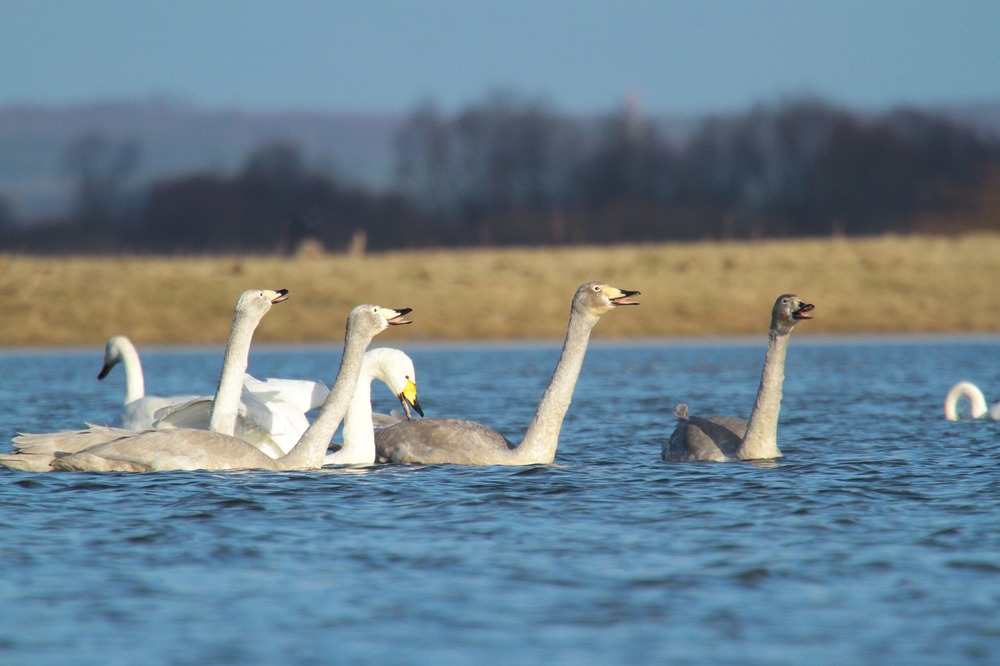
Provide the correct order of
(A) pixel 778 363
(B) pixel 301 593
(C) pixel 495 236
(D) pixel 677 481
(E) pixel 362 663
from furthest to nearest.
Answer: (C) pixel 495 236 < (A) pixel 778 363 < (D) pixel 677 481 < (B) pixel 301 593 < (E) pixel 362 663

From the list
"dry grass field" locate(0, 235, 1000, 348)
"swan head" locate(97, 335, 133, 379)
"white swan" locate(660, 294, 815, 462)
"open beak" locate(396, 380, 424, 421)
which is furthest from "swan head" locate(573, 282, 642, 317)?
"dry grass field" locate(0, 235, 1000, 348)

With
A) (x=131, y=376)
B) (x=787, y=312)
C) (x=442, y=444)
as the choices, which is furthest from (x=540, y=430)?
(x=131, y=376)

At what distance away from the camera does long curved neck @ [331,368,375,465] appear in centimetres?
1053

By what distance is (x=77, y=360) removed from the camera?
24.9 metres

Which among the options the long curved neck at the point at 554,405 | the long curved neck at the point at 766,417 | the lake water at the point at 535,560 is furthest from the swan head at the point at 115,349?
the long curved neck at the point at 766,417

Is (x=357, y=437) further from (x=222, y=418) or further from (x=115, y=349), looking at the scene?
(x=115, y=349)

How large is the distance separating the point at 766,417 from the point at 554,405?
1.66 meters

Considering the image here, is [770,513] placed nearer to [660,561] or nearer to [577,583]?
[660,561]

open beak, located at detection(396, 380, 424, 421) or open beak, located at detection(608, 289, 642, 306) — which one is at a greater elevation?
open beak, located at detection(608, 289, 642, 306)

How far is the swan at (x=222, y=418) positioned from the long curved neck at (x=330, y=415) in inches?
25.7

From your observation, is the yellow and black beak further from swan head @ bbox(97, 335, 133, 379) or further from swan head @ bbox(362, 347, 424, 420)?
swan head @ bbox(97, 335, 133, 379)

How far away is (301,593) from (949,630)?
290 centimetres

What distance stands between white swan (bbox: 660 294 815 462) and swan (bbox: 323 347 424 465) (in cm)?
212

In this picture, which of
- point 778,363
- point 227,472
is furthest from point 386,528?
point 778,363
